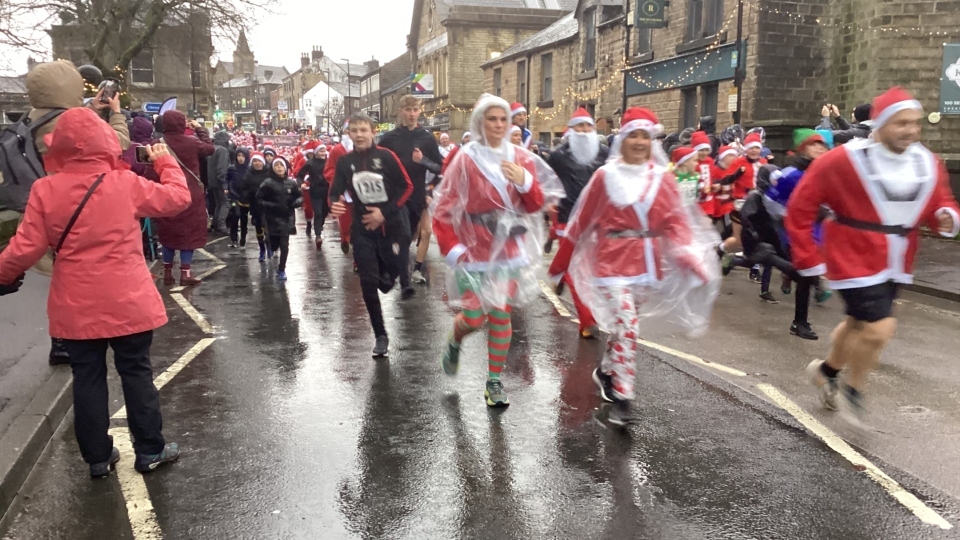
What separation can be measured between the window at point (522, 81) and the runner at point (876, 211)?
30.1 m

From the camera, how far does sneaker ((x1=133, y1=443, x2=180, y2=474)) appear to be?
12.9 feet

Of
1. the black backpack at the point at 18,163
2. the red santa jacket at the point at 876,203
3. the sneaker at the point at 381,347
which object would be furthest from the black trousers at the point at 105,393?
the red santa jacket at the point at 876,203

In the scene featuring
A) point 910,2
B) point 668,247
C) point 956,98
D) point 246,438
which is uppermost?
point 910,2

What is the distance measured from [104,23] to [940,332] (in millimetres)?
26658

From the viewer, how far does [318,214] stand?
13375 millimetres

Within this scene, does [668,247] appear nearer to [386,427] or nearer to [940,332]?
[386,427]

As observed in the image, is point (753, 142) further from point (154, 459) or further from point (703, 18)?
point (703, 18)

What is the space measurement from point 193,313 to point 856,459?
6.36 m

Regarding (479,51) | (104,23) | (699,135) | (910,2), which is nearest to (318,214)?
(699,135)

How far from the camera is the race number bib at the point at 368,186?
6160 mm

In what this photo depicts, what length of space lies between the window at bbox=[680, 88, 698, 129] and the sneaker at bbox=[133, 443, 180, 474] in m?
18.0

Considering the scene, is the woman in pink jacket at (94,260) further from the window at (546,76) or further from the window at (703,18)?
the window at (546,76)

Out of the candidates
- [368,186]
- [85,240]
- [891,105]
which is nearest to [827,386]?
[891,105]

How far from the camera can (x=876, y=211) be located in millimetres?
4262
